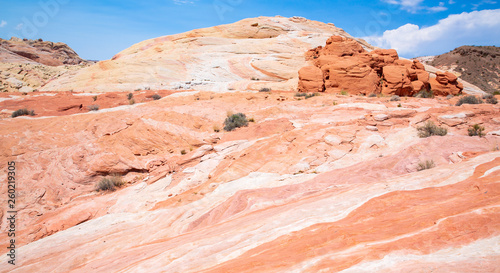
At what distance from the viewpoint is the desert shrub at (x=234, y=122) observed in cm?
1216

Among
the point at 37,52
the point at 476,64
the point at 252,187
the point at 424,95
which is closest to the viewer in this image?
the point at 252,187

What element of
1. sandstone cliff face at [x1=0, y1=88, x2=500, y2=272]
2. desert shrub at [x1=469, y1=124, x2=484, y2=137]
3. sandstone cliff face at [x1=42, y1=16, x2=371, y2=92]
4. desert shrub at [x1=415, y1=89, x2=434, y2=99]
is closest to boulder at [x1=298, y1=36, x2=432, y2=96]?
desert shrub at [x1=415, y1=89, x2=434, y2=99]

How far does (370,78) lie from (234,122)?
583 inches

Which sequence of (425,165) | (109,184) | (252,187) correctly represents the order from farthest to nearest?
(109,184) < (252,187) < (425,165)

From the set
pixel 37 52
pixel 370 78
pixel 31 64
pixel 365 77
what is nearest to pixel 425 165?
pixel 365 77

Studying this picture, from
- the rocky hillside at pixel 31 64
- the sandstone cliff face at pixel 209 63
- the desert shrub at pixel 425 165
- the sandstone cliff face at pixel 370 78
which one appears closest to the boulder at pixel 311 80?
the sandstone cliff face at pixel 370 78

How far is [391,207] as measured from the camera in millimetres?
4191

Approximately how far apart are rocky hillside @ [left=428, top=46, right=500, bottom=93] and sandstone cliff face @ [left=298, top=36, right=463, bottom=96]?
116 ft

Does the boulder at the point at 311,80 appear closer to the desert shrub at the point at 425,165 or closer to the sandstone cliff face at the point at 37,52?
the desert shrub at the point at 425,165

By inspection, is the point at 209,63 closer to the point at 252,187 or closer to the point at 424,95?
the point at 424,95

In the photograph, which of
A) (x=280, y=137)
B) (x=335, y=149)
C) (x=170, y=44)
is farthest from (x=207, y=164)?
(x=170, y=44)

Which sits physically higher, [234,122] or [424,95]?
[424,95]

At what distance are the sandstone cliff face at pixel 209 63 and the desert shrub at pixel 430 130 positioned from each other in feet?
51.5

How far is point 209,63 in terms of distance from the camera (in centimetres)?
3319
